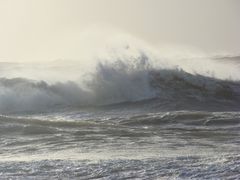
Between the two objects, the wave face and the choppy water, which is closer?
the choppy water

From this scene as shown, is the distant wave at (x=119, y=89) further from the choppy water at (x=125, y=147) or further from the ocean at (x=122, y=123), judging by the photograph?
the choppy water at (x=125, y=147)

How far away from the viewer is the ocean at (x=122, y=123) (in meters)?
9.52

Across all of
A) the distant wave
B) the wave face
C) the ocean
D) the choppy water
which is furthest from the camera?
the distant wave

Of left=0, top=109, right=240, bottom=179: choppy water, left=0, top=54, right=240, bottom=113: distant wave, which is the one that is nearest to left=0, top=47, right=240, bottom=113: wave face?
left=0, top=54, right=240, bottom=113: distant wave

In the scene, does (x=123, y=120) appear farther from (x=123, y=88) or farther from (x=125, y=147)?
(x=123, y=88)

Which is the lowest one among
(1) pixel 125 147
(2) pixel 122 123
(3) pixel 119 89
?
(1) pixel 125 147

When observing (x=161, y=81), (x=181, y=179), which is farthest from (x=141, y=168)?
(x=161, y=81)

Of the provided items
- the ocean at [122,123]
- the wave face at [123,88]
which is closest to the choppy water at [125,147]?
the ocean at [122,123]

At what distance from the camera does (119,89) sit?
24.5 meters

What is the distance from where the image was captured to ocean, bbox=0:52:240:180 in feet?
31.2

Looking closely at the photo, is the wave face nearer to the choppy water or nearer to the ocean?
the ocean

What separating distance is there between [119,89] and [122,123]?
8342mm

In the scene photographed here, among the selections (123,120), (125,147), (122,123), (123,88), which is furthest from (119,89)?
(125,147)

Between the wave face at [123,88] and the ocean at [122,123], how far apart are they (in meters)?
0.04
